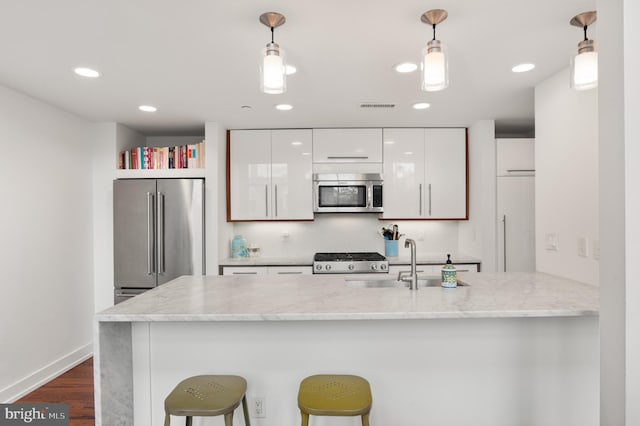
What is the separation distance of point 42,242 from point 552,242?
13.5 feet

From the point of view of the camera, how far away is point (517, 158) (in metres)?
3.97

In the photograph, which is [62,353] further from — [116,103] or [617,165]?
[617,165]

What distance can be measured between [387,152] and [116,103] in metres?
2.69

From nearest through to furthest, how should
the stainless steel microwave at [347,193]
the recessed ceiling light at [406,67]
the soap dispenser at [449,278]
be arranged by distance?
the soap dispenser at [449,278]
the recessed ceiling light at [406,67]
the stainless steel microwave at [347,193]

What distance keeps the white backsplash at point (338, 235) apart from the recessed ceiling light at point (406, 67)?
224 centimetres

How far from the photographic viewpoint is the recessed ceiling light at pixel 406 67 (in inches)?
101

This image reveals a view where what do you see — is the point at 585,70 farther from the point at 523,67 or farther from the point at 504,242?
the point at 504,242

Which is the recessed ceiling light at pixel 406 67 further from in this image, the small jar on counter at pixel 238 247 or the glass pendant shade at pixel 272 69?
the small jar on counter at pixel 238 247

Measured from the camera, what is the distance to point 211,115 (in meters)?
3.79

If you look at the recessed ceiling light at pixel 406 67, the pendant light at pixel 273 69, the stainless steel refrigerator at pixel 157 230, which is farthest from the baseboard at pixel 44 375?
the recessed ceiling light at pixel 406 67

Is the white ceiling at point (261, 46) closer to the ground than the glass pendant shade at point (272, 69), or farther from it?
farther from it

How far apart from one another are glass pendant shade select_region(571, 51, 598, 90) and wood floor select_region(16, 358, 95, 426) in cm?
348

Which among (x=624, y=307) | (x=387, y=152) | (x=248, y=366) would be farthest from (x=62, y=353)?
(x=624, y=307)

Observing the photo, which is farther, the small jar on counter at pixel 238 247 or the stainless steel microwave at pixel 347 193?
the small jar on counter at pixel 238 247
